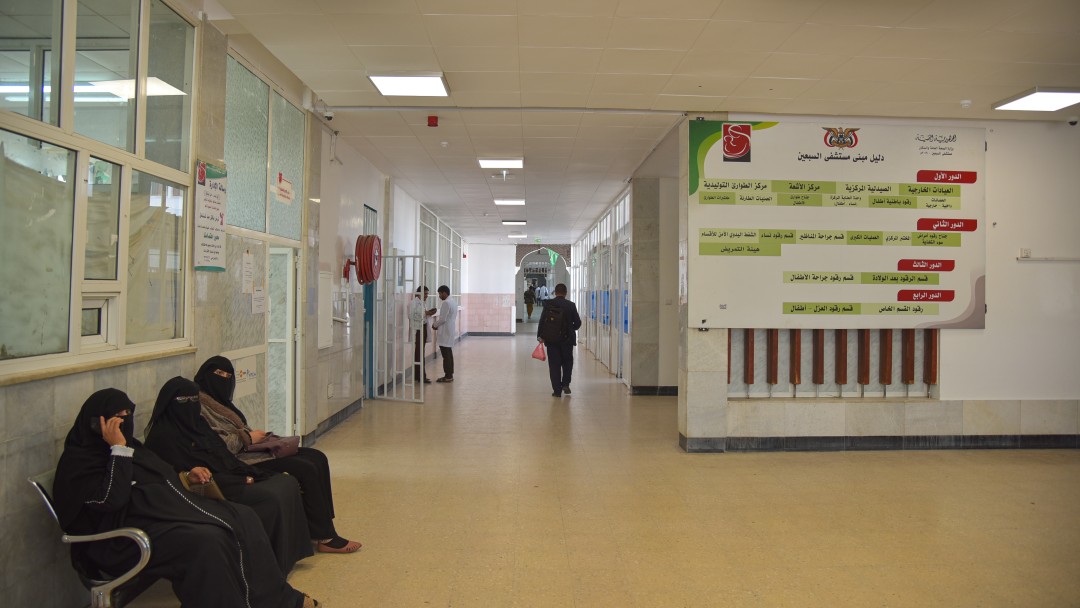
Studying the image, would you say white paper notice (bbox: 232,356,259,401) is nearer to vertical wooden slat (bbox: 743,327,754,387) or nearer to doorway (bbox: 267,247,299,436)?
doorway (bbox: 267,247,299,436)

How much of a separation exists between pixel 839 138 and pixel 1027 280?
7.58ft

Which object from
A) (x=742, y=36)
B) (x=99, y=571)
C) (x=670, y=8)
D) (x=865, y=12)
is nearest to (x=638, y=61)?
(x=742, y=36)

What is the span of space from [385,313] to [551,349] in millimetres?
2370

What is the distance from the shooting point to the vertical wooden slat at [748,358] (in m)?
6.48

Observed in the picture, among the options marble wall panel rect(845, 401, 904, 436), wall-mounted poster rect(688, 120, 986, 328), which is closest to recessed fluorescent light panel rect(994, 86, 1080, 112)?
wall-mounted poster rect(688, 120, 986, 328)

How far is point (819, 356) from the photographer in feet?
21.4

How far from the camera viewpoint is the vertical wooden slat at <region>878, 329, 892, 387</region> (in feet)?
21.3

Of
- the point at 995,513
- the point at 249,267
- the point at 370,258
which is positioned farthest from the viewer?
the point at 370,258

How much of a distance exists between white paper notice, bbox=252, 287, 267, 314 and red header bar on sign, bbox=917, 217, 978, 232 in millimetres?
5915

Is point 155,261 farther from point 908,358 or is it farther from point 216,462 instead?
point 908,358

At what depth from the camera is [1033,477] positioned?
18.0ft

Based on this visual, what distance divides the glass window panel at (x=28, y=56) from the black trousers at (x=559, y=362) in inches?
286

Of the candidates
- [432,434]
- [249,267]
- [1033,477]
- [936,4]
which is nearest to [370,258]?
[432,434]

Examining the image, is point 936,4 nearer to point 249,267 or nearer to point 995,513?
point 995,513
